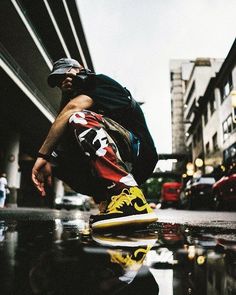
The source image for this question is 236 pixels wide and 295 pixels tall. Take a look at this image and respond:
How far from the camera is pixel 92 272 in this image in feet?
1.94

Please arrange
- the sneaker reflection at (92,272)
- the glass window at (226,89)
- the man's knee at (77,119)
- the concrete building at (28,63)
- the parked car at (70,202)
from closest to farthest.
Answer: the sneaker reflection at (92,272), the man's knee at (77,119), the concrete building at (28,63), the parked car at (70,202), the glass window at (226,89)

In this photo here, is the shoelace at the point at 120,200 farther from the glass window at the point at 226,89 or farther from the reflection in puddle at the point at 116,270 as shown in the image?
the glass window at the point at 226,89

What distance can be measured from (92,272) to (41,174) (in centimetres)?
126

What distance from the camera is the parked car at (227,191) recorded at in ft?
31.6

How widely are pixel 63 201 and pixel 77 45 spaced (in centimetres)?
1053

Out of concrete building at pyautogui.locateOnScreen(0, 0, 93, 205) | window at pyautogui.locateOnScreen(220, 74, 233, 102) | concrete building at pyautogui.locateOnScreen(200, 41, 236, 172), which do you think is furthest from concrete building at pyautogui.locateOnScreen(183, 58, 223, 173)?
concrete building at pyautogui.locateOnScreen(0, 0, 93, 205)

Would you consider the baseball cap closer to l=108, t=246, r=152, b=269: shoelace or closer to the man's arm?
the man's arm

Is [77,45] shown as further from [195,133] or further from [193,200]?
[195,133]

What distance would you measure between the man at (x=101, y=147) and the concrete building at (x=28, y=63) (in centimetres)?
1036

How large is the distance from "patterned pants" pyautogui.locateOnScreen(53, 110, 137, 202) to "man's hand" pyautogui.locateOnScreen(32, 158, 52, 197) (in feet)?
0.72

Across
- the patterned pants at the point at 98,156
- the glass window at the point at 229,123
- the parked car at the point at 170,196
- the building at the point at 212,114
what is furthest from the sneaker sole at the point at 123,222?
the parked car at the point at 170,196

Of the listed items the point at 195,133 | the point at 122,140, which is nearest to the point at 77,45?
the point at 195,133

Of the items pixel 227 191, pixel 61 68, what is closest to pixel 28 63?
pixel 227 191

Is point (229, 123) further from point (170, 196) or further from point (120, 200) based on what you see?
point (120, 200)
